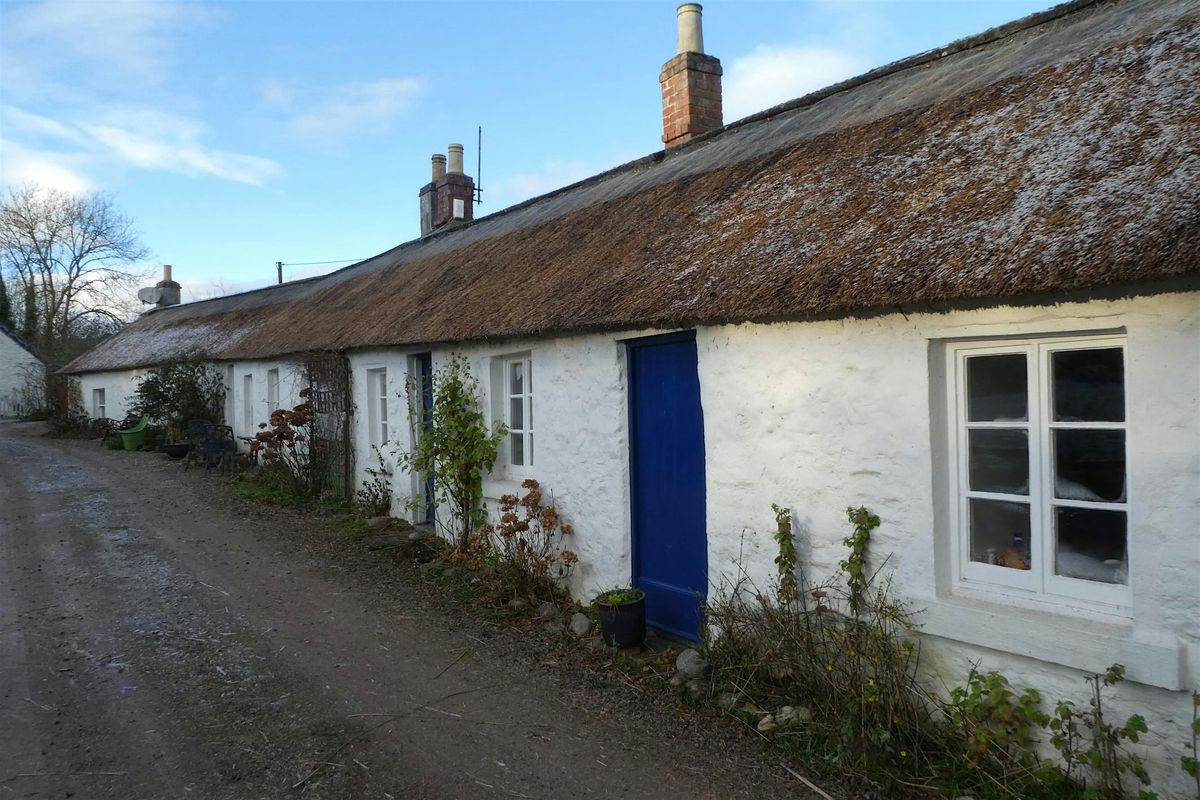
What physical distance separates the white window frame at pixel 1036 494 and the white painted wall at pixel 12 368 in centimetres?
3729

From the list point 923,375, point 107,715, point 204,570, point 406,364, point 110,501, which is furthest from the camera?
point 110,501

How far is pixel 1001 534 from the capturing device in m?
3.98

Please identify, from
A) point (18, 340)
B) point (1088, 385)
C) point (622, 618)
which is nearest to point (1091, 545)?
point (1088, 385)

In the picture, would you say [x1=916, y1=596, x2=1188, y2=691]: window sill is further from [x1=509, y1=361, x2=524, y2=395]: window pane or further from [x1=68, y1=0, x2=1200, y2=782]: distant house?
[x1=509, y1=361, x2=524, y2=395]: window pane

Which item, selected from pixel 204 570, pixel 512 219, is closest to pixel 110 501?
pixel 204 570

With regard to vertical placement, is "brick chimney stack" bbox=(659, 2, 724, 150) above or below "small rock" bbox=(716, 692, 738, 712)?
above

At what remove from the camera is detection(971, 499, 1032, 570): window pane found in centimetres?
388

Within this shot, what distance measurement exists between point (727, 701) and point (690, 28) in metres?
8.24

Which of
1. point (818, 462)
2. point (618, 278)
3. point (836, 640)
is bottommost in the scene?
point (836, 640)

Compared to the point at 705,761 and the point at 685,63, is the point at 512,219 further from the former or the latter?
the point at 705,761

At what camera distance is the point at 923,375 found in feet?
13.3

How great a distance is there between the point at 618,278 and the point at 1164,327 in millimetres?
3889

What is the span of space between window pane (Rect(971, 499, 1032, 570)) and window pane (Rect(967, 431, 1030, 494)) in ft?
0.29

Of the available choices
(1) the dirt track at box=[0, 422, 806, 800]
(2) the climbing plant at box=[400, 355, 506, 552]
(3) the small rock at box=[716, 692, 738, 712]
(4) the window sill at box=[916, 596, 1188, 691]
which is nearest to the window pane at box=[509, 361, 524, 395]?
(2) the climbing plant at box=[400, 355, 506, 552]
